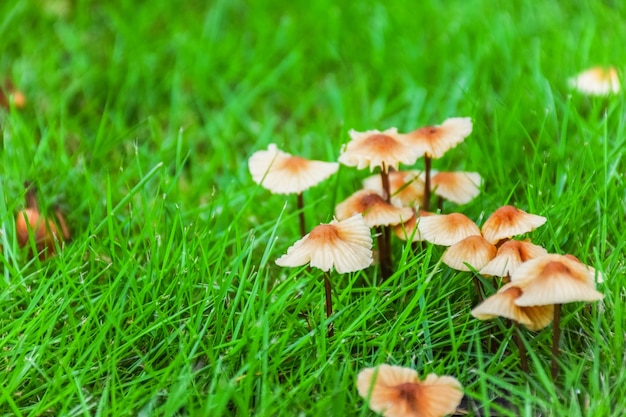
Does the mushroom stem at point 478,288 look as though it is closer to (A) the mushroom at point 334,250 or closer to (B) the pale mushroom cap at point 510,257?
(B) the pale mushroom cap at point 510,257

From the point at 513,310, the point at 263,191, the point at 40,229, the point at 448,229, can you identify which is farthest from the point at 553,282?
the point at 40,229

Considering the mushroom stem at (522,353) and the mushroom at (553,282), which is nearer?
the mushroom at (553,282)

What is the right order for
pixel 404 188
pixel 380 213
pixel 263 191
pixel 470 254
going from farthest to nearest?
pixel 263 191, pixel 404 188, pixel 380 213, pixel 470 254

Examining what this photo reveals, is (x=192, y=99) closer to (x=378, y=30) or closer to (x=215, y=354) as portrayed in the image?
(x=378, y=30)

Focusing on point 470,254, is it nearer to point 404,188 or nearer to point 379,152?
point 379,152

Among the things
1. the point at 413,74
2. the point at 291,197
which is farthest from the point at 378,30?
the point at 291,197

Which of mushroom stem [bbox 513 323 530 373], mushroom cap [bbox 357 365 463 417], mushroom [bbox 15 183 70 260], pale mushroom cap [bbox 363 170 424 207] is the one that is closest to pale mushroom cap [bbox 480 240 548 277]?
mushroom stem [bbox 513 323 530 373]

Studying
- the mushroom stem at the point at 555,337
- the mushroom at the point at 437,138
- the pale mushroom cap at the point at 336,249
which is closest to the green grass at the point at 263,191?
the mushroom stem at the point at 555,337
